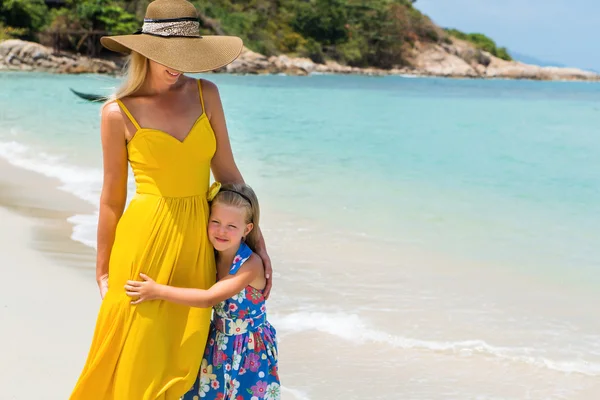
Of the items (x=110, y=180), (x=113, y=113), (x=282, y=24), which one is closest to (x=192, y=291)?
(x=110, y=180)

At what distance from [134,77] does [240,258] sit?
0.53 meters

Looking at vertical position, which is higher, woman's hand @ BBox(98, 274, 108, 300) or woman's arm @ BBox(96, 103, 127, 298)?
woman's arm @ BBox(96, 103, 127, 298)

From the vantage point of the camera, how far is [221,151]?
2.12 metres

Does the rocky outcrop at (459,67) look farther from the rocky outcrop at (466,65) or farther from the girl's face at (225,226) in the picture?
the girl's face at (225,226)

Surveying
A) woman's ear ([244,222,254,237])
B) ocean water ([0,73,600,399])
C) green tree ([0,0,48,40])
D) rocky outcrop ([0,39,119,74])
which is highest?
woman's ear ([244,222,254,237])

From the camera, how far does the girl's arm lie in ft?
6.30

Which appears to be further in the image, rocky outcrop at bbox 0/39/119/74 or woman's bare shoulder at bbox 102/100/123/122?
rocky outcrop at bbox 0/39/119/74

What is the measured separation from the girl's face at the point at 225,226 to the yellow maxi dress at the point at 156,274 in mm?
27

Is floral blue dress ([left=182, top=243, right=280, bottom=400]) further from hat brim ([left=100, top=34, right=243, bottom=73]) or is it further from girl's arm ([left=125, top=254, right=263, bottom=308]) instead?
hat brim ([left=100, top=34, right=243, bottom=73])

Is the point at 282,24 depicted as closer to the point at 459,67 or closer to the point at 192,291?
the point at 459,67

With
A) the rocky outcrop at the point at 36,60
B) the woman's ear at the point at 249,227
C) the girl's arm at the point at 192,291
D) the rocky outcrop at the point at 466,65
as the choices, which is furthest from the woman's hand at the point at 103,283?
the rocky outcrop at the point at 466,65

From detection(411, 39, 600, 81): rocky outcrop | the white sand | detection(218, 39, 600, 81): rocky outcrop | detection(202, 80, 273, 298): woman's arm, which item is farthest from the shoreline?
detection(411, 39, 600, 81): rocky outcrop

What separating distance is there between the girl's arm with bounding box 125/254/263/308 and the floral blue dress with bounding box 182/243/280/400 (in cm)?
6

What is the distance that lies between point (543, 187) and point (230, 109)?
1144 cm
